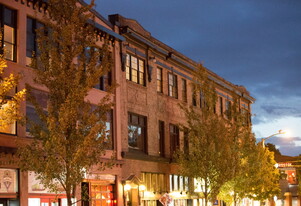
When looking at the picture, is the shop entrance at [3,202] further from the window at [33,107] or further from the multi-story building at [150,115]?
the multi-story building at [150,115]

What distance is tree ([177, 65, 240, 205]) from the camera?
36.4 meters

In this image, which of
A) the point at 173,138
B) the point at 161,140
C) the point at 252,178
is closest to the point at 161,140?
the point at 161,140

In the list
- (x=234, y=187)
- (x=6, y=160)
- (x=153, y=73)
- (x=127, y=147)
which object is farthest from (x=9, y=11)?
(x=234, y=187)

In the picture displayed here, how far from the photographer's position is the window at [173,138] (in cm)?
4194

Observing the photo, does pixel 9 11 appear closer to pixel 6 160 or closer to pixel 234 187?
pixel 6 160

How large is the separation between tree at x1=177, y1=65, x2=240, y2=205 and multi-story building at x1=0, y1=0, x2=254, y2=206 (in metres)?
2.56

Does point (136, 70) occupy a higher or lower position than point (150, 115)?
higher

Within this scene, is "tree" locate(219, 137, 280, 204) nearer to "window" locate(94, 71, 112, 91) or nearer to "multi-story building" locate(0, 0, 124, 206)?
"window" locate(94, 71, 112, 91)

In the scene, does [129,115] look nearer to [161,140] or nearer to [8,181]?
[161,140]

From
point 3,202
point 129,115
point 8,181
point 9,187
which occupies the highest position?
point 129,115

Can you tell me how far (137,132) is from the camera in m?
36.9

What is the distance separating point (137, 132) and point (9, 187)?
1378 centimetres

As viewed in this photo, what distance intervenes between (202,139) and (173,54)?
873 centimetres

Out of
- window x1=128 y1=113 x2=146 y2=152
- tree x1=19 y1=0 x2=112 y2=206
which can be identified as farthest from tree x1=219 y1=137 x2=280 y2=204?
tree x1=19 y1=0 x2=112 y2=206
